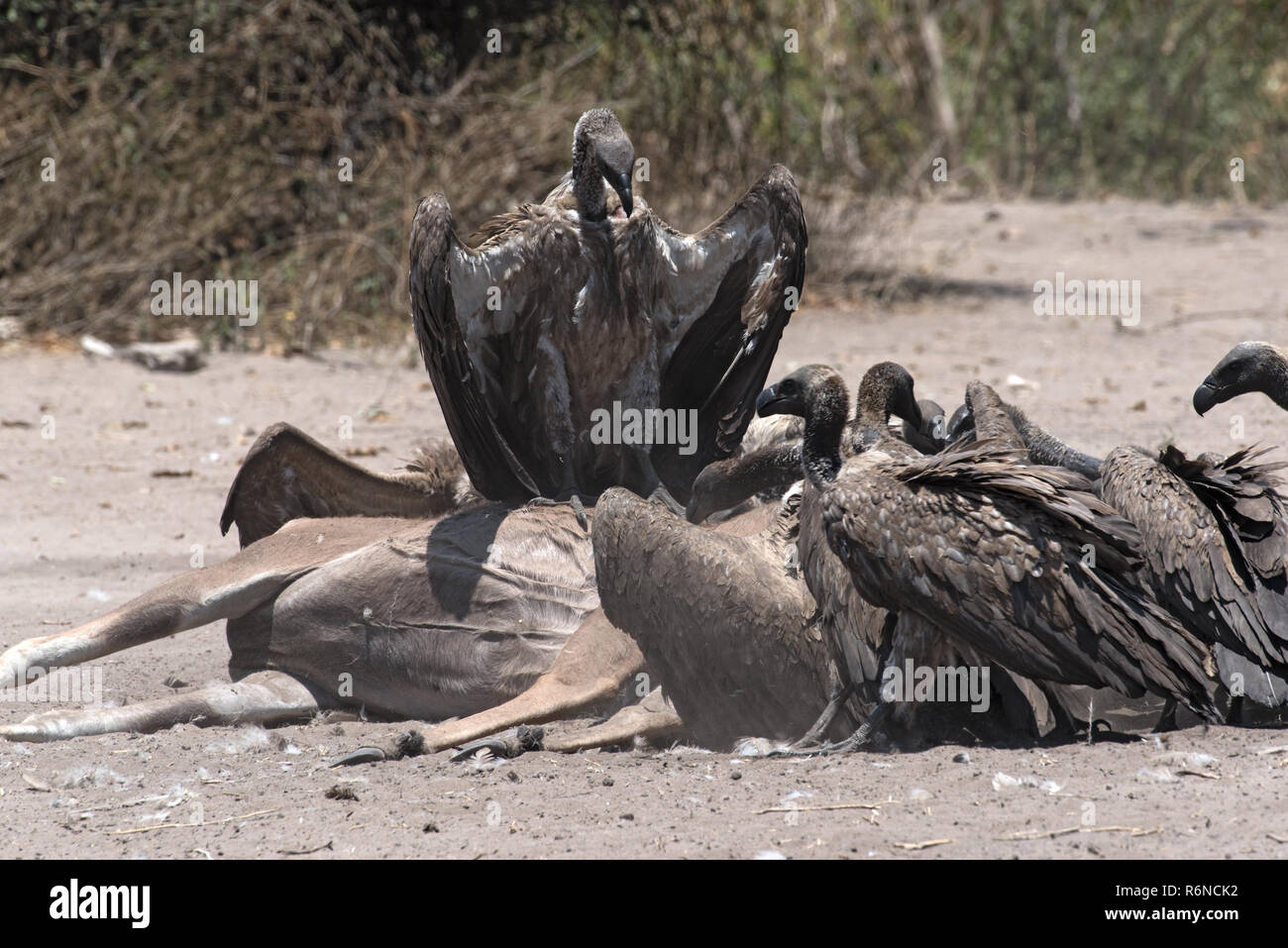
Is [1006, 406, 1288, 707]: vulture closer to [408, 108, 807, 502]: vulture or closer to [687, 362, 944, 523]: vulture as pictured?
[687, 362, 944, 523]: vulture

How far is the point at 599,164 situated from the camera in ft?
16.9

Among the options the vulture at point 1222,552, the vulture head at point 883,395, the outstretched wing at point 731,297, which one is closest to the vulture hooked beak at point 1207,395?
the vulture at point 1222,552

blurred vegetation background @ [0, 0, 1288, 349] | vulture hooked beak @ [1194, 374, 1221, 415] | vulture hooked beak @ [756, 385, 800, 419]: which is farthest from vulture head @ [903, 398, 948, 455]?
blurred vegetation background @ [0, 0, 1288, 349]

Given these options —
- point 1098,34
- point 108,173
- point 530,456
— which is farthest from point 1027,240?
point 530,456

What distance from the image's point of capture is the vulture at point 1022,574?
3754mm

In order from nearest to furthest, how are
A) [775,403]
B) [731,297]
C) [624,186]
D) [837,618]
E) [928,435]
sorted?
[837,618] < [775,403] < [624,186] < [928,435] < [731,297]

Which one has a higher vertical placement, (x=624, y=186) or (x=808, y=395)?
(x=624, y=186)

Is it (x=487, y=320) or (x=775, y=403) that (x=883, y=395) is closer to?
(x=775, y=403)

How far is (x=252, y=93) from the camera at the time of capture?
11664 millimetres

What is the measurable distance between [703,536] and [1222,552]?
139cm

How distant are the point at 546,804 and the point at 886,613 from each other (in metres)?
1.03

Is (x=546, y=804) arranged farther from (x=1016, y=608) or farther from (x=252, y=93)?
(x=252, y=93)

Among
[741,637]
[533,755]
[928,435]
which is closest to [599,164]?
[928,435]

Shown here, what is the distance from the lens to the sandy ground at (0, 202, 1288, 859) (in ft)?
11.3
